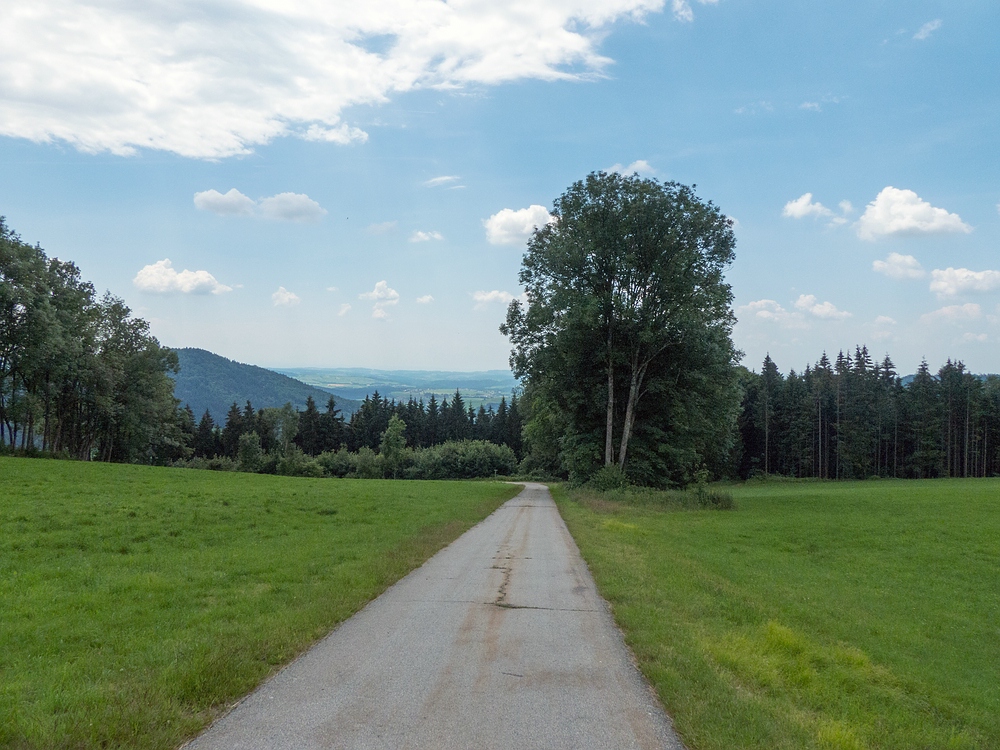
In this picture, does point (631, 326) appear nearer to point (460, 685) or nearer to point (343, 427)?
point (460, 685)

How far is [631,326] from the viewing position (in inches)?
1513

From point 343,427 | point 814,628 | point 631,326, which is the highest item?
point 631,326

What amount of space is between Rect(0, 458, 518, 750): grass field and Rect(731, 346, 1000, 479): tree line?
80.2 meters

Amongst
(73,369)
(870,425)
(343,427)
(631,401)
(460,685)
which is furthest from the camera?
(343,427)

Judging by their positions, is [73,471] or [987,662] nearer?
[987,662]

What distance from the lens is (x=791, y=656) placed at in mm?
8367

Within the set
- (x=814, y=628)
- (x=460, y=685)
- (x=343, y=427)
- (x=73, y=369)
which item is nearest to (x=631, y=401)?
(x=814, y=628)

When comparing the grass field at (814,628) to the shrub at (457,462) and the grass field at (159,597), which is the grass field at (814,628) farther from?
the shrub at (457,462)

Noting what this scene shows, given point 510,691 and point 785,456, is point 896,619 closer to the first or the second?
point 510,691

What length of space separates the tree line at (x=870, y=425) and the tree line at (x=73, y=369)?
75.4 meters

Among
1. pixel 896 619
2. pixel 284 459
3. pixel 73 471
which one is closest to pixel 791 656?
pixel 896 619

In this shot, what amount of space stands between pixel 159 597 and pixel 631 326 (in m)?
32.5

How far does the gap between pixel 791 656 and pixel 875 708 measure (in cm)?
151

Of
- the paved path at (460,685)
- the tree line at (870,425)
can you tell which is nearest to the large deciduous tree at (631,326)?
the paved path at (460,685)
